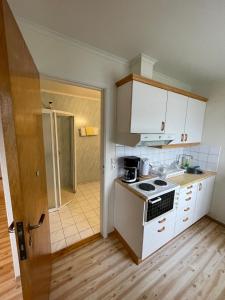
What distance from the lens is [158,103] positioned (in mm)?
1611

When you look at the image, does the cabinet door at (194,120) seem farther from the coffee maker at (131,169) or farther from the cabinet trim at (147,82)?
the coffee maker at (131,169)

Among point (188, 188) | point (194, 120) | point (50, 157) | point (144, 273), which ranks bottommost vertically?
point (144, 273)

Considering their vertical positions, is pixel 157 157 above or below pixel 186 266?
above

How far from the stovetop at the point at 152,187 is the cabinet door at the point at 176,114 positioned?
67 centimetres

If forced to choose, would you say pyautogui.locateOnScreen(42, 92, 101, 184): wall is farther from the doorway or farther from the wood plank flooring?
the wood plank flooring

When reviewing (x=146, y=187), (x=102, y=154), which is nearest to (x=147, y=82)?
(x=102, y=154)

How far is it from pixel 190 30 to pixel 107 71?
2.84 ft

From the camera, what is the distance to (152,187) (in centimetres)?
158

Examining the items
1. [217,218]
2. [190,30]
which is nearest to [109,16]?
[190,30]

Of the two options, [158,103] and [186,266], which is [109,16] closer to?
[158,103]

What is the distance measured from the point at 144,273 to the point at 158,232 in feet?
1.43

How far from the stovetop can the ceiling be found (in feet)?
5.00

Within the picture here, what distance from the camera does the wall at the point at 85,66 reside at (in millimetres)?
1200

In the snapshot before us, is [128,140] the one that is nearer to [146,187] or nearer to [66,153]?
[146,187]
